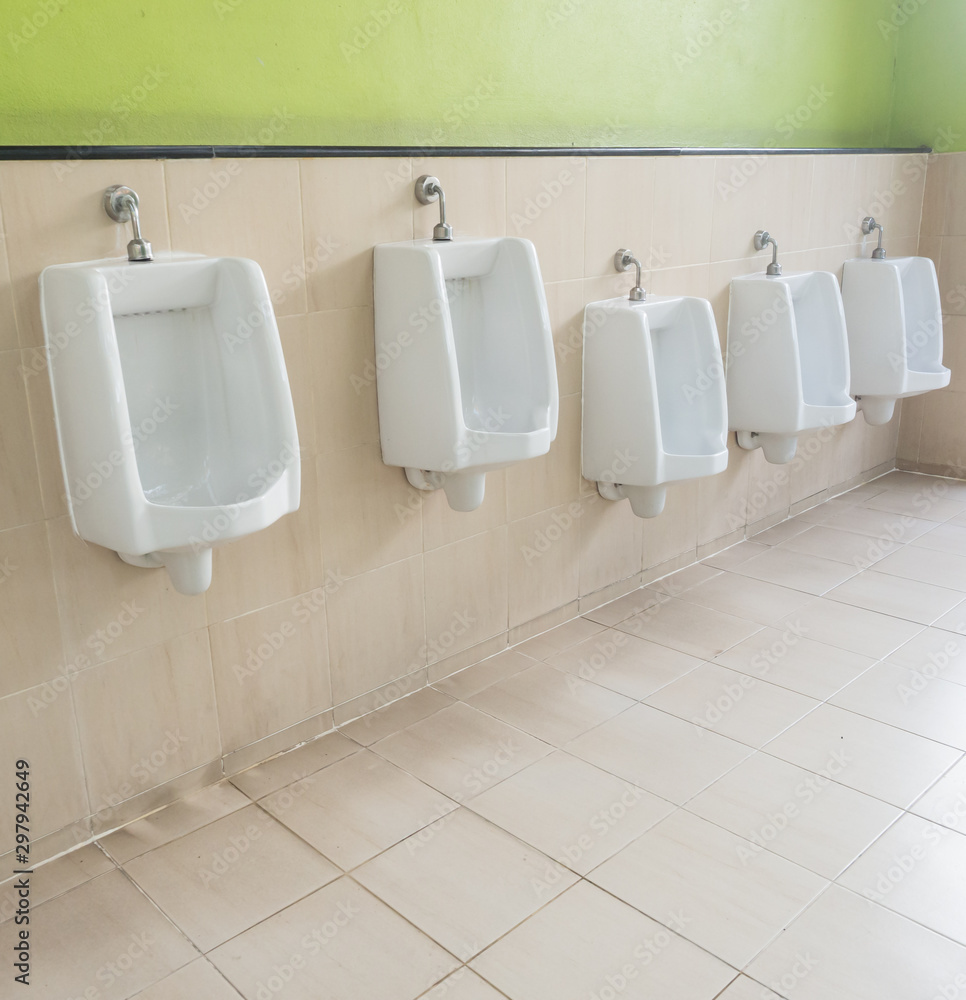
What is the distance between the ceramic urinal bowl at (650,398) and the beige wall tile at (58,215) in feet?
4.17

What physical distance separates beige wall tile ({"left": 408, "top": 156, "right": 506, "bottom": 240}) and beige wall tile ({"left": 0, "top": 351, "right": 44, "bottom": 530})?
94 cm

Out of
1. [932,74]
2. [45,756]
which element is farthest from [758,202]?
[45,756]

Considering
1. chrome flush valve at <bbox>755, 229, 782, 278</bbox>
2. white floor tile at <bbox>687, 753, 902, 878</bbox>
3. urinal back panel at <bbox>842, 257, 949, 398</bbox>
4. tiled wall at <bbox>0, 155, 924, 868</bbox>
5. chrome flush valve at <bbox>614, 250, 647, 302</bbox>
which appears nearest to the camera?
tiled wall at <bbox>0, 155, 924, 868</bbox>

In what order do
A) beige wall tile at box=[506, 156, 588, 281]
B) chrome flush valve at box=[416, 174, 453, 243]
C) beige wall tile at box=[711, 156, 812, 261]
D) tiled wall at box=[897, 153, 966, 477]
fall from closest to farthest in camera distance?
chrome flush valve at box=[416, 174, 453, 243] → beige wall tile at box=[506, 156, 588, 281] → beige wall tile at box=[711, 156, 812, 261] → tiled wall at box=[897, 153, 966, 477]

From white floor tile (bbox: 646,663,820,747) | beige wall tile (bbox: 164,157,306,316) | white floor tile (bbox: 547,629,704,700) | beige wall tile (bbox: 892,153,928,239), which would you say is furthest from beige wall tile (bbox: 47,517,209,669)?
beige wall tile (bbox: 892,153,928,239)

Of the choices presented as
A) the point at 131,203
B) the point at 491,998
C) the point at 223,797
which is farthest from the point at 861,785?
the point at 131,203

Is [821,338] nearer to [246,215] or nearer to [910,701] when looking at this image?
[910,701]

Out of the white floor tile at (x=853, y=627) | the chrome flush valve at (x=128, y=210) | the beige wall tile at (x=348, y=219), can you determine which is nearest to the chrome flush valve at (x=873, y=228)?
the white floor tile at (x=853, y=627)

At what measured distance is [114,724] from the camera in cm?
196

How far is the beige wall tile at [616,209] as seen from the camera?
264 centimetres

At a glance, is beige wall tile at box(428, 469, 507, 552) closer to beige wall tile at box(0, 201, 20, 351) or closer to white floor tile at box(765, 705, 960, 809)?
white floor tile at box(765, 705, 960, 809)

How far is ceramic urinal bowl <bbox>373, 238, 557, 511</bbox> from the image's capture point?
2.14 meters

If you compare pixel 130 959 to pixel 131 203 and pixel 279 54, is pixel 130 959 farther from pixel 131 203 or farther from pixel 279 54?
pixel 279 54

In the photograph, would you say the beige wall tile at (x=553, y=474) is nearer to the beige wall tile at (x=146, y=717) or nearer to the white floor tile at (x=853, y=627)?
the white floor tile at (x=853, y=627)
